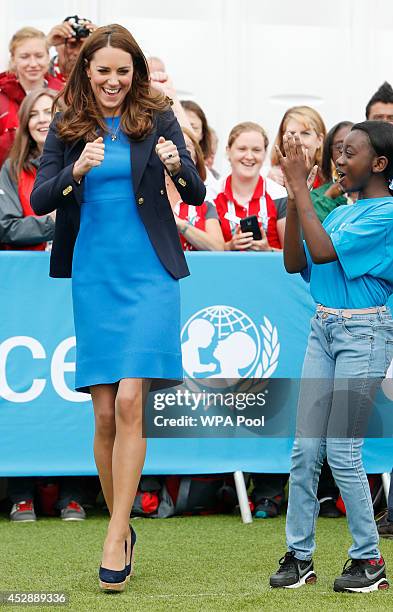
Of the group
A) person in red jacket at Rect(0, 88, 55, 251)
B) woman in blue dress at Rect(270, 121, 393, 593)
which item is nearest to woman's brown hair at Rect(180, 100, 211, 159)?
person in red jacket at Rect(0, 88, 55, 251)

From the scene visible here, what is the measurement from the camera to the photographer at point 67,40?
8227 mm

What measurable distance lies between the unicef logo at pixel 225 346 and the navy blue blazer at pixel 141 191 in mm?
1744

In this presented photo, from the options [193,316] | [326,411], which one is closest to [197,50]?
[193,316]

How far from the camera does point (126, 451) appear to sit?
474 centimetres

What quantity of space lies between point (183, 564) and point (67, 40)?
423 cm

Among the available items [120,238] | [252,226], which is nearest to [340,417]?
[120,238]

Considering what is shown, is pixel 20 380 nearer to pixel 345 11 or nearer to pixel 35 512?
pixel 35 512

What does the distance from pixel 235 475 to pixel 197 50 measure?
166 inches

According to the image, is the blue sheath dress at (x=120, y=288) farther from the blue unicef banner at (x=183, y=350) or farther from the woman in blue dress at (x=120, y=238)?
the blue unicef banner at (x=183, y=350)

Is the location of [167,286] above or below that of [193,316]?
above

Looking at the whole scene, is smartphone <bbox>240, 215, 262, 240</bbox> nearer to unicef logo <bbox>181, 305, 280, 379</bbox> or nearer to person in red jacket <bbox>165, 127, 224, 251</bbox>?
person in red jacket <bbox>165, 127, 224, 251</bbox>

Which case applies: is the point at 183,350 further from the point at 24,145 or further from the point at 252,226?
the point at 24,145

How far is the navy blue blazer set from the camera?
4.77 m

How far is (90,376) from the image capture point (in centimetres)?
483
